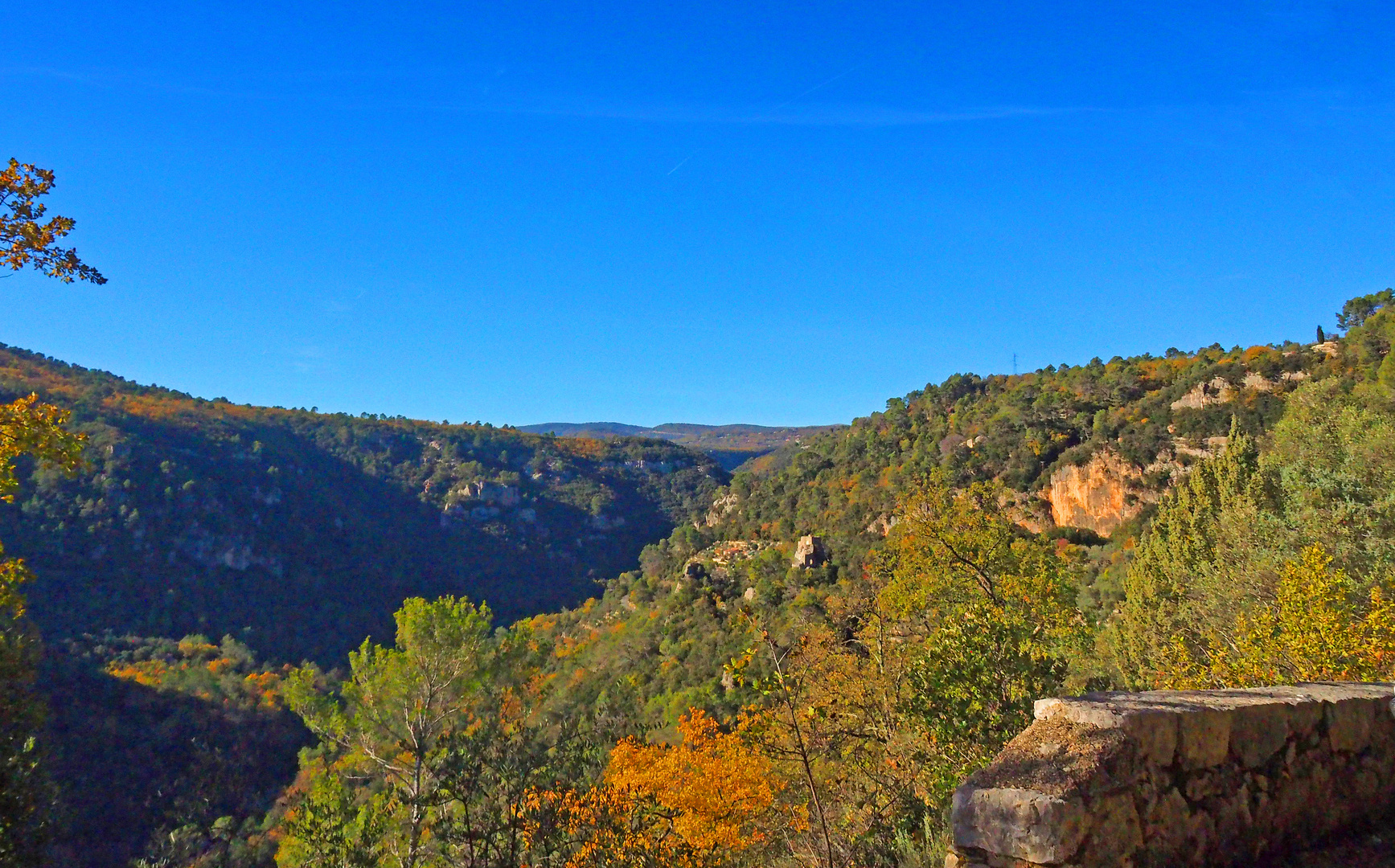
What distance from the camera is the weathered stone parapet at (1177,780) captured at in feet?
10.3

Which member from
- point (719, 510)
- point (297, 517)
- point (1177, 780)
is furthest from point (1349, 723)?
point (297, 517)

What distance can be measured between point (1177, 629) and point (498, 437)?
103 metres

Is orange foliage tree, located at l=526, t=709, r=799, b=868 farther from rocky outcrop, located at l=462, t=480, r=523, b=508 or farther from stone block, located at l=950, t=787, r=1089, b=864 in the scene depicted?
rocky outcrop, located at l=462, t=480, r=523, b=508

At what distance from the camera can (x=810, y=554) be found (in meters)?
40.6

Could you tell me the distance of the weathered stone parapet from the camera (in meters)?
3.13

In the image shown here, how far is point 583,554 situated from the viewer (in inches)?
3324

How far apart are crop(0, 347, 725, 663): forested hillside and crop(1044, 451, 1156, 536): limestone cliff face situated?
50796 mm

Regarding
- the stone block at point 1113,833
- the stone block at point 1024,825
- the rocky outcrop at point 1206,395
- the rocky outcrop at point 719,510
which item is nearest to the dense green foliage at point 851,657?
the rocky outcrop at point 1206,395

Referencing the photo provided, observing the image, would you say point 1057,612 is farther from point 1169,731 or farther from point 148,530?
point 148,530

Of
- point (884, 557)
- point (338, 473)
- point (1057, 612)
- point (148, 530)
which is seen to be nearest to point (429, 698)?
point (884, 557)

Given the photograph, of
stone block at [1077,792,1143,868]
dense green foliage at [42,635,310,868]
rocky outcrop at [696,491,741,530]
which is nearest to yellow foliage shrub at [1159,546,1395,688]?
stone block at [1077,792,1143,868]

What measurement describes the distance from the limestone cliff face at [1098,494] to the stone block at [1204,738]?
1528 inches

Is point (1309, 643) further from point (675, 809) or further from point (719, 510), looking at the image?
point (719, 510)

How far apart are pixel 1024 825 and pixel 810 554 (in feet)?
125
